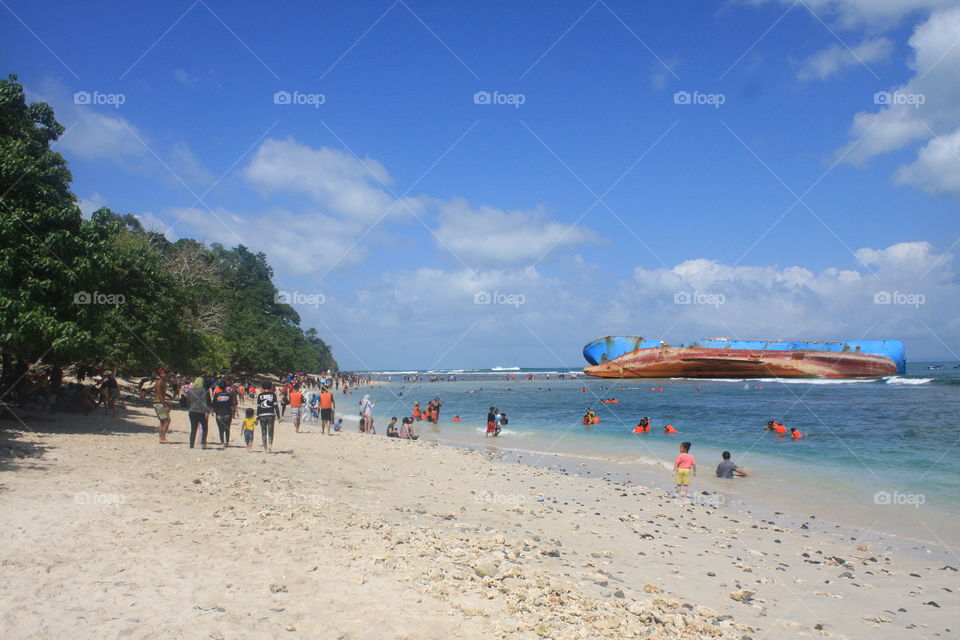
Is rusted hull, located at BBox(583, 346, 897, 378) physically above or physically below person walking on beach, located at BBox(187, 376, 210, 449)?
above

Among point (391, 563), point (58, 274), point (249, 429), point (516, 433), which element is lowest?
point (516, 433)

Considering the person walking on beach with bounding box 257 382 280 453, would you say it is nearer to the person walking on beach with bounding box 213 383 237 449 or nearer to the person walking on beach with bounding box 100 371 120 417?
the person walking on beach with bounding box 213 383 237 449

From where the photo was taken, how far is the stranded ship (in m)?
68.0

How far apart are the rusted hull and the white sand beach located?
63888 mm

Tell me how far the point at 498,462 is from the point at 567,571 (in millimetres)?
9747

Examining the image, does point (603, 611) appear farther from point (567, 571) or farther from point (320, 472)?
point (320, 472)

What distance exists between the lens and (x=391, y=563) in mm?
5555

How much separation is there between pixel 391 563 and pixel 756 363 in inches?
2790

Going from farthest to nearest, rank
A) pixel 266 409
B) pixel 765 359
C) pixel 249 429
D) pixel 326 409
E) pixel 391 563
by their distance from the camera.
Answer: pixel 765 359 → pixel 326 409 → pixel 249 429 → pixel 266 409 → pixel 391 563

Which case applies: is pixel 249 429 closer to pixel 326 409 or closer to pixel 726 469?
pixel 326 409

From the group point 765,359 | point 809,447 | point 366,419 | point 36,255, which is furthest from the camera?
point 765,359

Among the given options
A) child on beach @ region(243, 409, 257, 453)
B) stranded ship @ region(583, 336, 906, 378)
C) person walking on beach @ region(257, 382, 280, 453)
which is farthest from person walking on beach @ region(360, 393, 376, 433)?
stranded ship @ region(583, 336, 906, 378)

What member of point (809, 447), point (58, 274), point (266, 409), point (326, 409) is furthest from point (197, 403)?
point (809, 447)

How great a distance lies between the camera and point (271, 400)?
1239 cm
